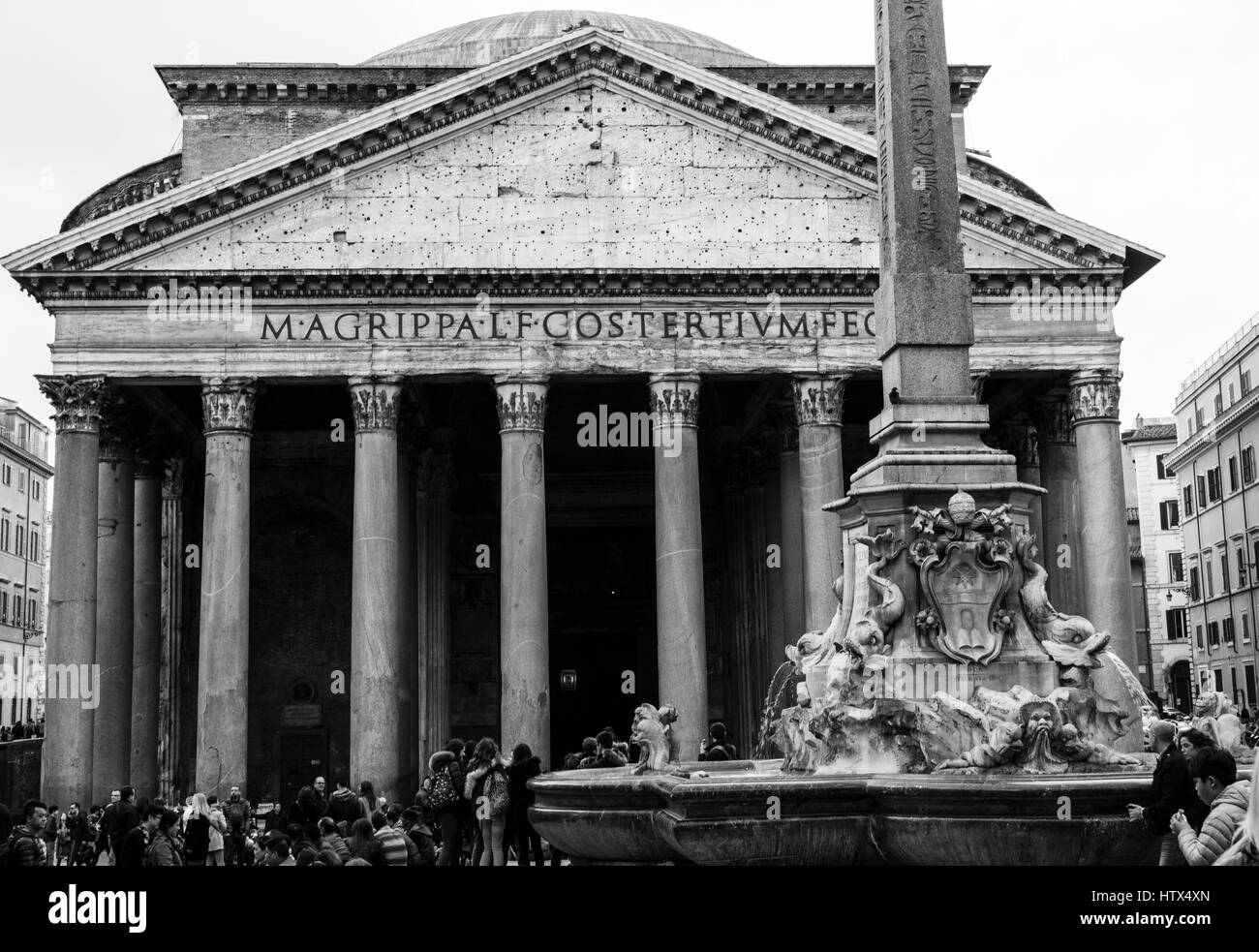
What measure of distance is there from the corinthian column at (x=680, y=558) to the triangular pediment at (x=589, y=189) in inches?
111

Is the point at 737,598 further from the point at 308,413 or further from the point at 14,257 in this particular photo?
the point at 14,257

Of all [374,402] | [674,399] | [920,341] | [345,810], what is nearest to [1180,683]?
[674,399]

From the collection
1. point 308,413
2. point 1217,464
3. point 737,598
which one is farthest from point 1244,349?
point 308,413

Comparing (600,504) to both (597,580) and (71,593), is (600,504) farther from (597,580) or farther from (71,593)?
(71,593)

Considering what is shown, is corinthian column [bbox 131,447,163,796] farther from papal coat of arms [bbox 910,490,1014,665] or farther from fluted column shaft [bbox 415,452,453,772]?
papal coat of arms [bbox 910,490,1014,665]

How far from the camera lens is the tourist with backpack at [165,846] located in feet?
41.6

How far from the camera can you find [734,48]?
49.8 metres

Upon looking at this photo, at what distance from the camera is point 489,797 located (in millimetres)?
15203

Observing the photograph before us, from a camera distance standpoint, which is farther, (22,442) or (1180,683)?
(22,442)

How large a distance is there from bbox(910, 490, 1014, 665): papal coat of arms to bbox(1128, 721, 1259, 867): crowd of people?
1.57 metres

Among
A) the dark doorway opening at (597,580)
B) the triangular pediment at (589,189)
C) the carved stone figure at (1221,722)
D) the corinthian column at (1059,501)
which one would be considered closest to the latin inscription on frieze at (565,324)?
the triangular pediment at (589,189)

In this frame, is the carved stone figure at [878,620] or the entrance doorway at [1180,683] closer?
the carved stone figure at [878,620]

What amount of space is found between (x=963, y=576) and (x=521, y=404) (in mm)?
19065

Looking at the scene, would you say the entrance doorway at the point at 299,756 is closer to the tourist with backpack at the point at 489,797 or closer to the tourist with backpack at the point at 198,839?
the tourist with backpack at the point at 198,839
